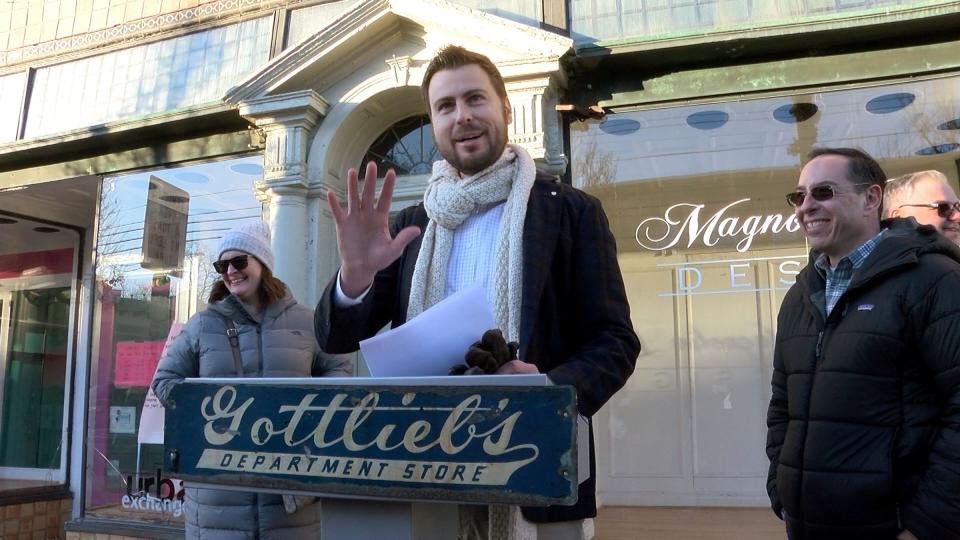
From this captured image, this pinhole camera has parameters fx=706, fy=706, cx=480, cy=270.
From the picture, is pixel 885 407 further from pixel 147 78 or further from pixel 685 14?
pixel 147 78

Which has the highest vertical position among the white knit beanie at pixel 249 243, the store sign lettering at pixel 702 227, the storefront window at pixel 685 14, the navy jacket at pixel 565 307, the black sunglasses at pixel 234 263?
the storefront window at pixel 685 14

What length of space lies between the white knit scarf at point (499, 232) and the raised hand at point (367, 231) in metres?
0.19

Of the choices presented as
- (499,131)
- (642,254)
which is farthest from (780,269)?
(499,131)

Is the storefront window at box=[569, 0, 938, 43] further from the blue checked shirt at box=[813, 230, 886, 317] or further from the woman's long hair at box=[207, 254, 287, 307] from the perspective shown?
the woman's long hair at box=[207, 254, 287, 307]

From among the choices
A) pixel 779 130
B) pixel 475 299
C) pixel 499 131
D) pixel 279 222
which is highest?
pixel 779 130

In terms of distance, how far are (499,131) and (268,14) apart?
16.2 feet

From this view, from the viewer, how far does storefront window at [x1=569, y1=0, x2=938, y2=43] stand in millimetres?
4523

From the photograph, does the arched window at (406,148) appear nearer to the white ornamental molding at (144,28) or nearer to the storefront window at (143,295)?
the storefront window at (143,295)

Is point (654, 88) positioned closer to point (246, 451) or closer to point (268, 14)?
point (268, 14)

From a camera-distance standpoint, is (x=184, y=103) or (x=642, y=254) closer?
(x=642, y=254)

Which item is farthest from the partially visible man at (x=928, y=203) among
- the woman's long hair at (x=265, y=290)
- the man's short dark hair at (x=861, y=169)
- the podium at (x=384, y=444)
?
the woman's long hair at (x=265, y=290)

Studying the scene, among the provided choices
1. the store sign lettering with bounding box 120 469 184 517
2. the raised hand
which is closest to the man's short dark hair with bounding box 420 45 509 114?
the raised hand

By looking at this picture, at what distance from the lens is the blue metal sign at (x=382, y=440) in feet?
A: 2.64

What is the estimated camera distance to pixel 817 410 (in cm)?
207
